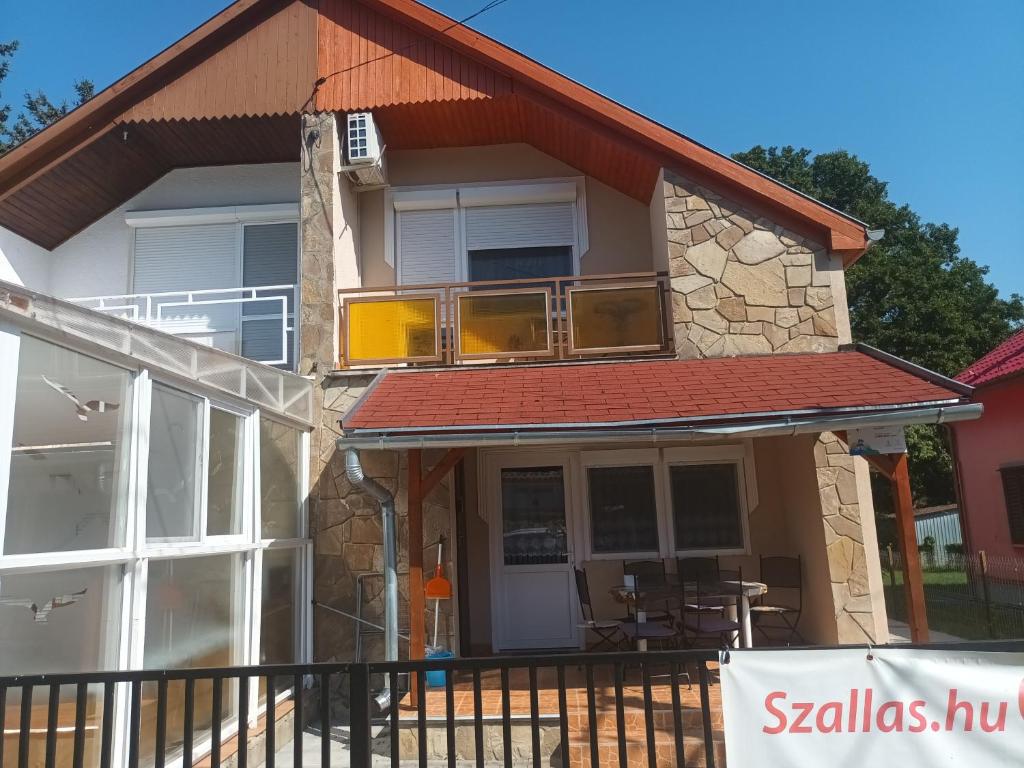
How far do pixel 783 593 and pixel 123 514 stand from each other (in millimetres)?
7425

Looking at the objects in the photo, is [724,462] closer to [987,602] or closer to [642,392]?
[642,392]

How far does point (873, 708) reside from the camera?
3.53 meters

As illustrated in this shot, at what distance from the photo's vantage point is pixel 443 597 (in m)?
7.83

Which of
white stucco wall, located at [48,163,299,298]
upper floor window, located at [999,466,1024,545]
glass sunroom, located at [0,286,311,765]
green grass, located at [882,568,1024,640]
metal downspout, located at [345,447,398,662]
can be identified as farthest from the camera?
upper floor window, located at [999,466,1024,545]

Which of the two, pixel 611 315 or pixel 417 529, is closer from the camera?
pixel 417 529

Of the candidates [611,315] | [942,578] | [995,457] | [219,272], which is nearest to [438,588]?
[611,315]

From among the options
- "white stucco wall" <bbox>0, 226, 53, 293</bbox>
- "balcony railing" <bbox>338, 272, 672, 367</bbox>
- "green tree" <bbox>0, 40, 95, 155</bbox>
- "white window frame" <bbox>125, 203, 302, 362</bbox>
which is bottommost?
"balcony railing" <bbox>338, 272, 672, 367</bbox>

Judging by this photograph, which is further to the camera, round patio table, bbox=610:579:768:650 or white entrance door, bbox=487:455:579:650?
white entrance door, bbox=487:455:579:650

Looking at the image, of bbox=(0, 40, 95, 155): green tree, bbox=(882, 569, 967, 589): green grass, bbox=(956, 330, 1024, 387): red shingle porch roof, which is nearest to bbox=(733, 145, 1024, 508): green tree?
bbox=(956, 330, 1024, 387): red shingle porch roof

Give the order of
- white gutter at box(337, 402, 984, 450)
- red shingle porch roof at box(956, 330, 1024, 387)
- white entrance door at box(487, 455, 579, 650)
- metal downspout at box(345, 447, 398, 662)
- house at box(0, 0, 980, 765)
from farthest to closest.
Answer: red shingle porch roof at box(956, 330, 1024, 387)
white entrance door at box(487, 455, 579, 650)
metal downspout at box(345, 447, 398, 662)
house at box(0, 0, 980, 765)
white gutter at box(337, 402, 984, 450)

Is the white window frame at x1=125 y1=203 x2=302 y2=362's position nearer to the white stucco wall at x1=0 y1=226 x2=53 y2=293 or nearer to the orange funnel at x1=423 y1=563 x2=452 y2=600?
the white stucco wall at x1=0 y1=226 x2=53 y2=293

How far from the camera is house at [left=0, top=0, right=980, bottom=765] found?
21.4 ft

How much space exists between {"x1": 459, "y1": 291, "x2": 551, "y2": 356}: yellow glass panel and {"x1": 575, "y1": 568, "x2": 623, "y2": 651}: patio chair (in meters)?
2.64

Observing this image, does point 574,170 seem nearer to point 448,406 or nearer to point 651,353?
point 651,353
